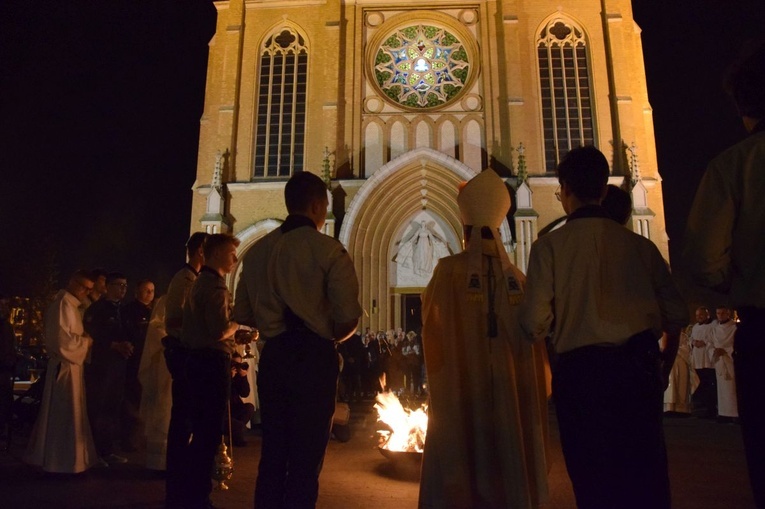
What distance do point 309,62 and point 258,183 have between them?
5.32 metres

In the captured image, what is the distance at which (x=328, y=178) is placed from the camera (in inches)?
725

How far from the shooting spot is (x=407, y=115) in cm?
1983

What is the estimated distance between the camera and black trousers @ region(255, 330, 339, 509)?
278 cm

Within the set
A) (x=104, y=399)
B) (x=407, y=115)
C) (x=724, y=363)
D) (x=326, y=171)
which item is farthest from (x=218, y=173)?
(x=724, y=363)

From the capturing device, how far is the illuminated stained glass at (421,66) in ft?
66.6

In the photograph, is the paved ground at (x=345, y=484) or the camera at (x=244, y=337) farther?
the camera at (x=244, y=337)

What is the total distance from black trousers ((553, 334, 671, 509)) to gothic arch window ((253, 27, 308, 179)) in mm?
18223

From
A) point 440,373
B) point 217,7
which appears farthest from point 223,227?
point 440,373

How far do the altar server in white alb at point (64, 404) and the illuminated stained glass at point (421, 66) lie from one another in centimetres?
1648

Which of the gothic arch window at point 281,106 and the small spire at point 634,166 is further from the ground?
the gothic arch window at point 281,106

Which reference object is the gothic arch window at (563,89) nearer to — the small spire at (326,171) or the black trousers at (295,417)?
the small spire at (326,171)

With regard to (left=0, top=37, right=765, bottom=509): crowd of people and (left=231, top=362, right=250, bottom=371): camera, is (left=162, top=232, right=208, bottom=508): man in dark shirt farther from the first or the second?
(left=231, top=362, right=250, bottom=371): camera

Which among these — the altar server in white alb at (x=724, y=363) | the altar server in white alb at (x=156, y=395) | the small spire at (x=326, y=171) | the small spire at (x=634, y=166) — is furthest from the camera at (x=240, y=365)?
the small spire at (x=634, y=166)

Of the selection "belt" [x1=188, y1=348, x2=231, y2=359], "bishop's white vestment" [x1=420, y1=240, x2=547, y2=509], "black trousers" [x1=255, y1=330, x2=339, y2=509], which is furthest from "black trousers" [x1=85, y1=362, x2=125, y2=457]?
"bishop's white vestment" [x1=420, y1=240, x2=547, y2=509]
